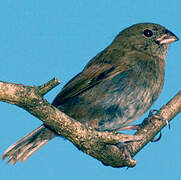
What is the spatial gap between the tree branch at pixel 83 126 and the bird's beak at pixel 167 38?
100 centimetres

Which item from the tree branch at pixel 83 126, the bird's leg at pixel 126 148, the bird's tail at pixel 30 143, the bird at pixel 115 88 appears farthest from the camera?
the bird's tail at pixel 30 143

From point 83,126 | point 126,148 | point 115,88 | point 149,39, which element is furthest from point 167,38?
point 83,126

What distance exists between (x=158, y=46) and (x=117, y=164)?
2.27 m

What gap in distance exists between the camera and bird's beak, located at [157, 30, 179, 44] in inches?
260

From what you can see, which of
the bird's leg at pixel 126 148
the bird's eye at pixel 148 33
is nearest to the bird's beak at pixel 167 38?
the bird's eye at pixel 148 33

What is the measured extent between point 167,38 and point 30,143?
9.81 ft

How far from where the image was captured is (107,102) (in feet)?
18.4

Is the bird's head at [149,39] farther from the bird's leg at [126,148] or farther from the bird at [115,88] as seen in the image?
the bird's leg at [126,148]

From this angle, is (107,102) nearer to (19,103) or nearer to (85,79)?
(85,79)

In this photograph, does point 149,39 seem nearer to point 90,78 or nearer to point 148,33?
point 148,33

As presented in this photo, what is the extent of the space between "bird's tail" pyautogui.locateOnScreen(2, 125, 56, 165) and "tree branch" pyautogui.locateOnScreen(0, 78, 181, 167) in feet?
3.67

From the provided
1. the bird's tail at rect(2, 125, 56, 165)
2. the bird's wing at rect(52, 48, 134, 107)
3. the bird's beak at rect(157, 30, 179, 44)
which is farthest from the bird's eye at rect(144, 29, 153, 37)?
the bird's tail at rect(2, 125, 56, 165)

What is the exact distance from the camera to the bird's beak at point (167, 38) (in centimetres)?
659

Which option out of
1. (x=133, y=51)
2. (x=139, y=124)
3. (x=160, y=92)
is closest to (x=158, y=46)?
(x=133, y=51)
